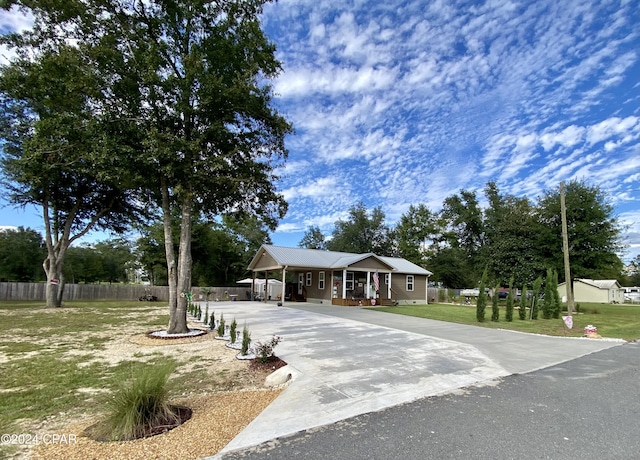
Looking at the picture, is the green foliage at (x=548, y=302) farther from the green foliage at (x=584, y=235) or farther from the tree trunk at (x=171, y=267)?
the tree trunk at (x=171, y=267)

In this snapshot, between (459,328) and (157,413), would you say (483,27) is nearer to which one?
(459,328)

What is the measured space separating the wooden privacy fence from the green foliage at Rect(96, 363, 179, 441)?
20824mm

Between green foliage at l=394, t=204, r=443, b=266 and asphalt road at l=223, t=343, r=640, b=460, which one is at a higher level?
green foliage at l=394, t=204, r=443, b=266

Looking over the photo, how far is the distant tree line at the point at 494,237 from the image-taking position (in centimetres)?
2052

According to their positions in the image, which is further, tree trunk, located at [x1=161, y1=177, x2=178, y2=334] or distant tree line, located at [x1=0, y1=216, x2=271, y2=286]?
distant tree line, located at [x1=0, y1=216, x2=271, y2=286]

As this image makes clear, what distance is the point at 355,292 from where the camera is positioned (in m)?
23.9

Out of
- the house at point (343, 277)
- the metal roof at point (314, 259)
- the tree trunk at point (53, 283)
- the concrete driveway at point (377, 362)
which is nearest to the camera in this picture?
the concrete driveway at point (377, 362)

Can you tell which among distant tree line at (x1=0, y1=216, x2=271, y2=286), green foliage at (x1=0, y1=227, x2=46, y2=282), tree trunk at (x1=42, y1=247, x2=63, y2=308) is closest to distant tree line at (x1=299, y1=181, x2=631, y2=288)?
distant tree line at (x1=0, y1=216, x2=271, y2=286)

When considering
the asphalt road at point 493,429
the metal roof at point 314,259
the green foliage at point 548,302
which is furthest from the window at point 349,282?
the asphalt road at point 493,429

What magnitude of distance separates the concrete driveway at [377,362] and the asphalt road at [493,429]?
0.27m

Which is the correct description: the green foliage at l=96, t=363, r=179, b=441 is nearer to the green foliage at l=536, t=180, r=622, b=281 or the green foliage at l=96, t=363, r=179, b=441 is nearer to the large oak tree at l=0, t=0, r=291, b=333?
the large oak tree at l=0, t=0, r=291, b=333

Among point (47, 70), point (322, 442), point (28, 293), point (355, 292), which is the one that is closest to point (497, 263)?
point (355, 292)

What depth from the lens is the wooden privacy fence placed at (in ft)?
75.7

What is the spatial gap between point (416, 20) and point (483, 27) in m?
1.99
